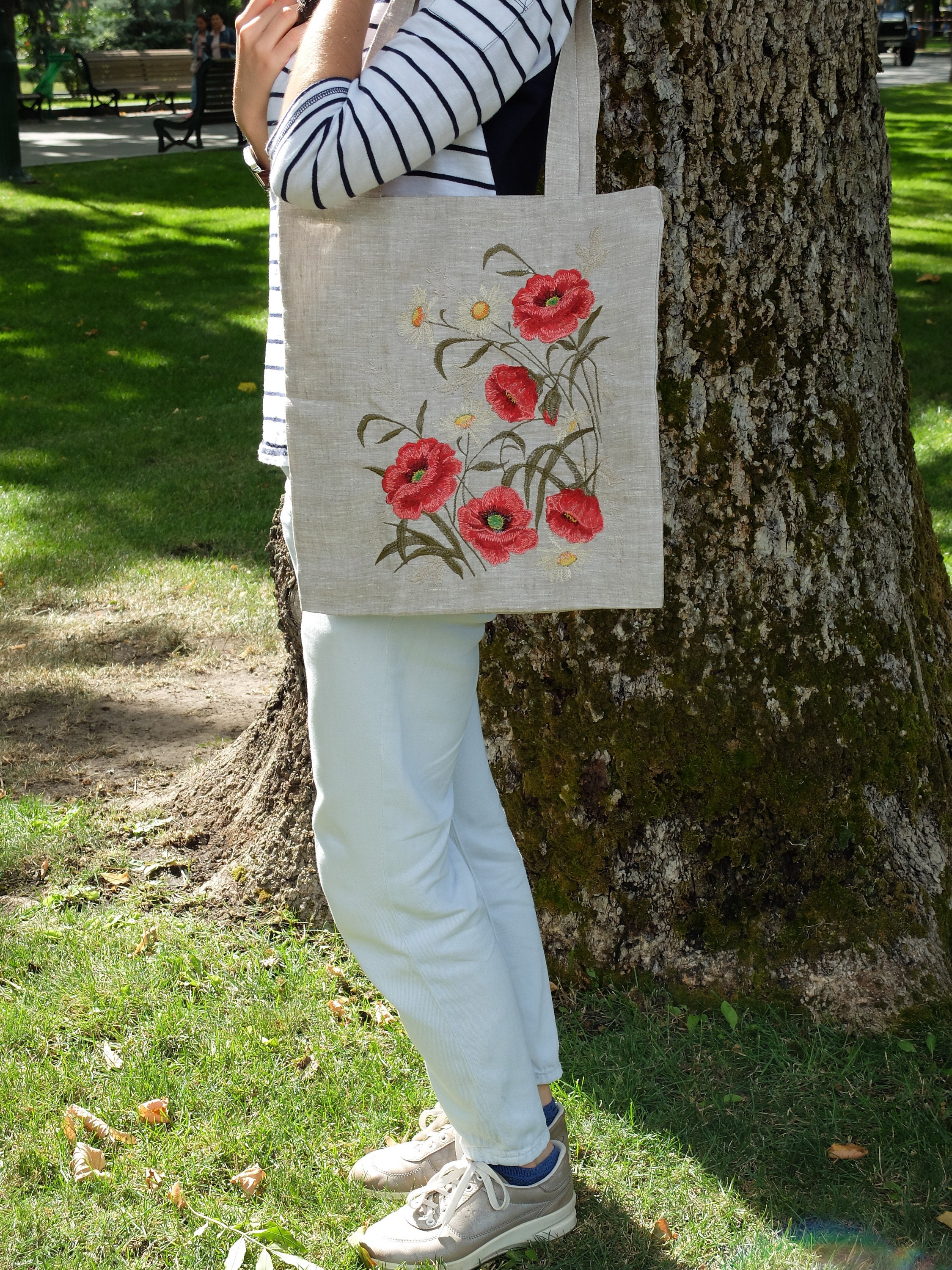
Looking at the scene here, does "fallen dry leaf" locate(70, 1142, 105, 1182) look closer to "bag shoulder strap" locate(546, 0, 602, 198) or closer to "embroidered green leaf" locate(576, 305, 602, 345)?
"embroidered green leaf" locate(576, 305, 602, 345)

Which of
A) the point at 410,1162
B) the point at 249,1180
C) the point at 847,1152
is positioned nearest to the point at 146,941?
the point at 249,1180

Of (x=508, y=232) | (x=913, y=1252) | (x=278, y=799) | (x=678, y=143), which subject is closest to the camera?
(x=508, y=232)

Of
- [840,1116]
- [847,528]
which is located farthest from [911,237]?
[840,1116]

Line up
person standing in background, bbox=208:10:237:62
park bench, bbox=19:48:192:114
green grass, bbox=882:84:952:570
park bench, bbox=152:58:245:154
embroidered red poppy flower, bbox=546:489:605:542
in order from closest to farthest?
1. embroidered red poppy flower, bbox=546:489:605:542
2. green grass, bbox=882:84:952:570
3. park bench, bbox=152:58:245:154
4. person standing in background, bbox=208:10:237:62
5. park bench, bbox=19:48:192:114

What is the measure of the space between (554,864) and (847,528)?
93 cm

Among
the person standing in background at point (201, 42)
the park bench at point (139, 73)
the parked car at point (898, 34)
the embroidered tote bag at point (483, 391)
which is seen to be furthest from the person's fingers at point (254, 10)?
the parked car at point (898, 34)

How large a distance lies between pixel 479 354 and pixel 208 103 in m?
16.6

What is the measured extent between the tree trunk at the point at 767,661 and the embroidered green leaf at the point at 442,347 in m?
0.81

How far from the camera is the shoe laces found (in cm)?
193

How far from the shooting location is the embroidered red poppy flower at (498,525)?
1622mm

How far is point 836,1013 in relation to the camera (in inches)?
96.7

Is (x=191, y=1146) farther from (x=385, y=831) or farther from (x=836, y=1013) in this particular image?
(x=836, y=1013)

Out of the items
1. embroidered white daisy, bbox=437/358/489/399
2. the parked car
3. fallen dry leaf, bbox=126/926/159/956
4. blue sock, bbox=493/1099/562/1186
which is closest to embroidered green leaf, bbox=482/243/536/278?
embroidered white daisy, bbox=437/358/489/399

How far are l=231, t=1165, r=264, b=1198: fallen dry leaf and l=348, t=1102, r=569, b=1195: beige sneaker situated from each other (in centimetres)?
17
